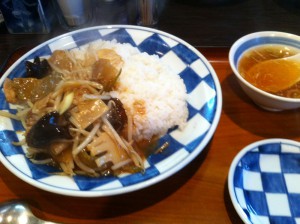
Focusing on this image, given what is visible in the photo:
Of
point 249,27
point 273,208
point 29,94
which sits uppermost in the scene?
point 29,94

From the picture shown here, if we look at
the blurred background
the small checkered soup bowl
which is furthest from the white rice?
the blurred background

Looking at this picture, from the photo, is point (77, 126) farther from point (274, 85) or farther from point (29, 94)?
point (274, 85)

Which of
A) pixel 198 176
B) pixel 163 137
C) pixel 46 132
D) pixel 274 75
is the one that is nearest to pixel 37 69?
pixel 46 132

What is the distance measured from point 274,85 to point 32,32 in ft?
7.65

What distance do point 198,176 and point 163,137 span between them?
0.33 meters

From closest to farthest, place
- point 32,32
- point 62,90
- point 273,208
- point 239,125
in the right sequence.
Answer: point 273,208, point 62,90, point 239,125, point 32,32

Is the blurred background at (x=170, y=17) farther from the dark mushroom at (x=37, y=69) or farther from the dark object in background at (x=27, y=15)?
the dark mushroom at (x=37, y=69)

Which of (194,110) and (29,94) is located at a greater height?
(29,94)

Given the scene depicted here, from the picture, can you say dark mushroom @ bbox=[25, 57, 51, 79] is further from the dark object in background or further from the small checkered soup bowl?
the small checkered soup bowl

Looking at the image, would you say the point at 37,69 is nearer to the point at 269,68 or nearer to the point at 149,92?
the point at 149,92

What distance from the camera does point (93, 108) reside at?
1.75 meters

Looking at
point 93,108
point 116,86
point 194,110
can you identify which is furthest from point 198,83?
point 93,108

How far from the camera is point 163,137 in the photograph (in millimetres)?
1892

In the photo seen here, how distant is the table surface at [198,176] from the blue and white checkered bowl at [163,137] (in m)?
0.16
